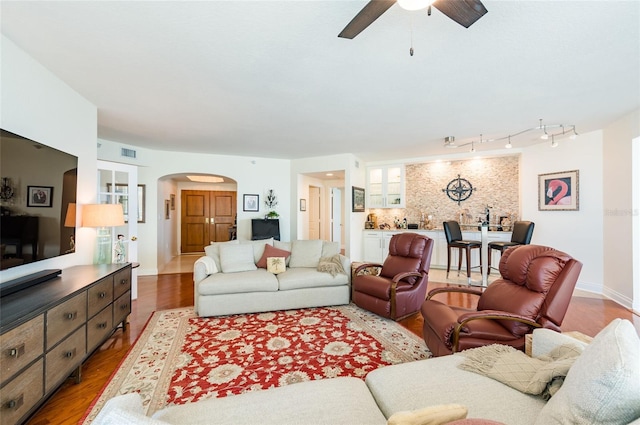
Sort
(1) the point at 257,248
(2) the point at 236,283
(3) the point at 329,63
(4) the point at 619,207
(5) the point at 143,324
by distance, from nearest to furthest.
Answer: (3) the point at 329,63, (5) the point at 143,324, (2) the point at 236,283, (4) the point at 619,207, (1) the point at 257,248

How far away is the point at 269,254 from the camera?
408 centimetres

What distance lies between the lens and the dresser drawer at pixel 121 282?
272 centimetres

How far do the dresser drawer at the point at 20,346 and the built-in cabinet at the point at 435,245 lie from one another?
5.63 metres

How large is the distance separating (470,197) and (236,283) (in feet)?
17.3

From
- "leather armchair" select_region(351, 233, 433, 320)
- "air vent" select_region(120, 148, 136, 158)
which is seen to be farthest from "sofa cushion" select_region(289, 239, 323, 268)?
"air vent" select_region(120, 148, 136, 158)

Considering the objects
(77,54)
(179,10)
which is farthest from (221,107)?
(179,10)

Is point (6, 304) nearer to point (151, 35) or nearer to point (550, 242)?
point (151, 35)

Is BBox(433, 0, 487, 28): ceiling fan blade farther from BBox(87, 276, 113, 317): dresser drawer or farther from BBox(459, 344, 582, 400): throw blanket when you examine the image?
BBox(87, 276, 113, 317): dresser drawer

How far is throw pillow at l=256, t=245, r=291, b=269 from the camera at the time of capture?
4.05 metres

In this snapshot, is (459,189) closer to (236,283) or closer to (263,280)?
(263,280)

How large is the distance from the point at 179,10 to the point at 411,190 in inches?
231

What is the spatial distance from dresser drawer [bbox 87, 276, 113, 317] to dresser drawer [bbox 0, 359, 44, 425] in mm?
632

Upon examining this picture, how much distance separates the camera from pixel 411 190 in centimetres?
667

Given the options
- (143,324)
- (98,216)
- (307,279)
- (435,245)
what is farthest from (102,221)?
(435,245)
